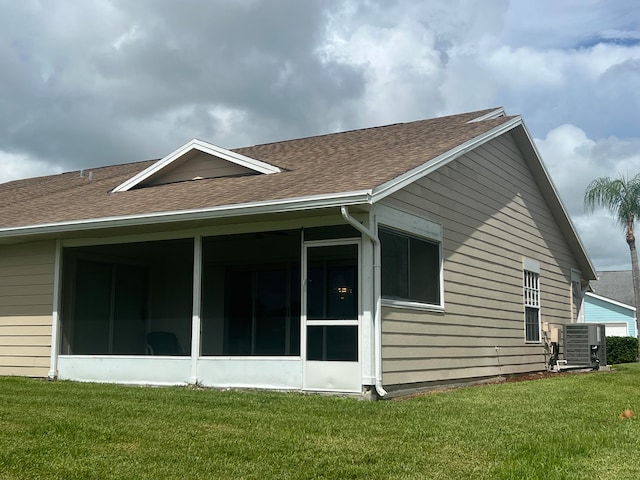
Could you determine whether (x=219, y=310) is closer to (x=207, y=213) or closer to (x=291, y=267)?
(x=291, y=267)

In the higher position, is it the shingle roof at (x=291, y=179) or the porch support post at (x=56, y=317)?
the shingle roof at (x=291, y=179)

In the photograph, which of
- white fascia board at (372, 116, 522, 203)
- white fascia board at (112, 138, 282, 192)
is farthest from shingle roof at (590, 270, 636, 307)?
white fascia board at (112, 138, 282, 192)

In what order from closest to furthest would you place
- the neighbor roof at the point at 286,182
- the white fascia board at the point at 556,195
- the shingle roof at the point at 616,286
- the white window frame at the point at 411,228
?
the neighbor roof at the point at 286,182 < the white window frame at the point at 411,228 < the white fascia board at the point at 556,195 < the shingle roof at the point at 616,286

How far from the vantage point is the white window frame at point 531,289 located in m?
14.9

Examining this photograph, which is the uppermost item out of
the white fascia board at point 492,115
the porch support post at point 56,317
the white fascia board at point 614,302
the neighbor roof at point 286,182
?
the white fascia board at point 492,115

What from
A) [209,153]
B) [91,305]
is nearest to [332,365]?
[91,305]

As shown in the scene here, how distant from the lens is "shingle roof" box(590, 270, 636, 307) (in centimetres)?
4262

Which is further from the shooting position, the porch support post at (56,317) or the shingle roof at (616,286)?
the shingle roof at (616,286)

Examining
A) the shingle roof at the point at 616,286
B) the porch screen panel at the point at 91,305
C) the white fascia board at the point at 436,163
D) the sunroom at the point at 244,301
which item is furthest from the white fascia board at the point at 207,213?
the shingle roof at the point at 616,286

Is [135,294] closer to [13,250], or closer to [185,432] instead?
[13,250]

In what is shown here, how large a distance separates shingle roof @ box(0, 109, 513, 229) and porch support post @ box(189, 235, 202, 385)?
0.72m

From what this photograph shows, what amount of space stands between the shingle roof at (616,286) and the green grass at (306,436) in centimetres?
3586

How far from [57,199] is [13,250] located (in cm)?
186

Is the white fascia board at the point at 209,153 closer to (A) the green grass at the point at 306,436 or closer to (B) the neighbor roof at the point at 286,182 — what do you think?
(B) the neighbor roof at the point at 286,182
